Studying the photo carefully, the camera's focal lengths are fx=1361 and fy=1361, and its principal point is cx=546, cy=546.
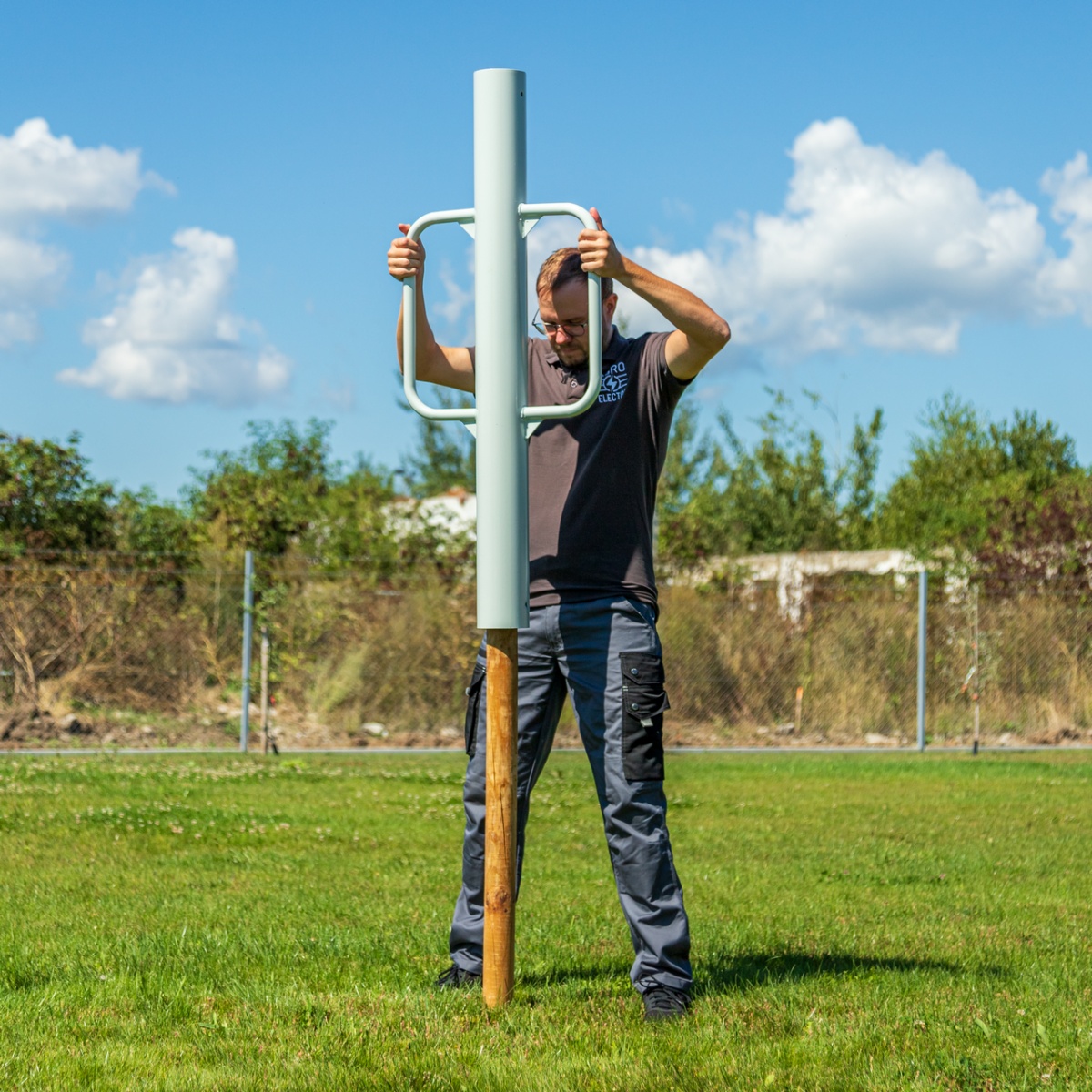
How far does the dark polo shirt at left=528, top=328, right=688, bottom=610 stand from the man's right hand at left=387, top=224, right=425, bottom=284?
60 centimetres

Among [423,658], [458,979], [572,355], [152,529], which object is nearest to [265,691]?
[423,658]

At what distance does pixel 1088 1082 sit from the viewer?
321 centimetres

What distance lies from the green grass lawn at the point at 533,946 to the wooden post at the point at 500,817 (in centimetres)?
13

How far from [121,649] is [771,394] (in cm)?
1772

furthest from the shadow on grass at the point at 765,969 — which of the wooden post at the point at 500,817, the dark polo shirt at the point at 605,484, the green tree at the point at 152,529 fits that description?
the green tree at the point at 152,529

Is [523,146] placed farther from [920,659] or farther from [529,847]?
[920,659]

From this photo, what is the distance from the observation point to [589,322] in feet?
12.4

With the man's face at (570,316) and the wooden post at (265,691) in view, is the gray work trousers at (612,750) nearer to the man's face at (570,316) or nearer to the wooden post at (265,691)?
the man's face at (570,316)

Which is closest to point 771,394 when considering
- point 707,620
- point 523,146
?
point 707,620

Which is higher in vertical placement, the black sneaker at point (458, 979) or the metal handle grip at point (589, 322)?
the metal handle grip at point (589, 322)

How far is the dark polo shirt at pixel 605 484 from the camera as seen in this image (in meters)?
4.08

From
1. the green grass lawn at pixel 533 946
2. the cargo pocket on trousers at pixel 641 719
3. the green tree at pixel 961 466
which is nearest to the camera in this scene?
the green grass lawn at pixel 533 946

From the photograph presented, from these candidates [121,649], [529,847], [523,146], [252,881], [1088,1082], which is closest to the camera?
[1088,1082]

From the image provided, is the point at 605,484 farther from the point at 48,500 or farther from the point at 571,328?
the point at 48,500
